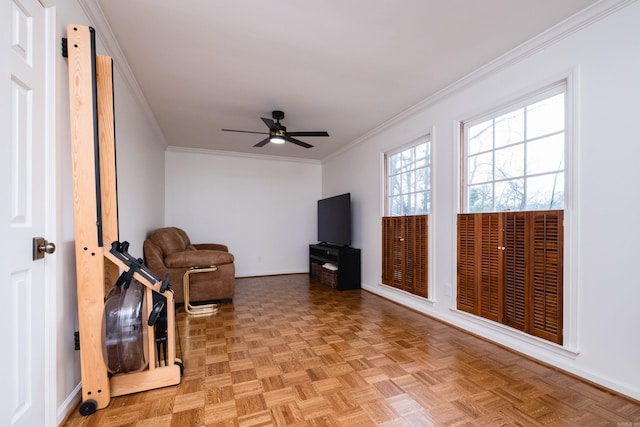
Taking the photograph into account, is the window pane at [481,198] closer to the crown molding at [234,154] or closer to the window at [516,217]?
the window at [516,217]

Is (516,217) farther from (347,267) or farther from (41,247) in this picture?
(41,247)

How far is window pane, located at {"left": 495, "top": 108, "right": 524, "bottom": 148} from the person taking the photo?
2.50 meters

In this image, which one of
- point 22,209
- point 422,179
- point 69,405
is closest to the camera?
point 22,209

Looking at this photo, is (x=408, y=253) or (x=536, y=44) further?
(x=408, y=253)

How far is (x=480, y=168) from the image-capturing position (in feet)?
9.35

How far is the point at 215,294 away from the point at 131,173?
173 centimetres

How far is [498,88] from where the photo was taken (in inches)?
102

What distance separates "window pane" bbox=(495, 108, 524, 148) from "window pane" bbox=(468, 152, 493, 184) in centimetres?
16

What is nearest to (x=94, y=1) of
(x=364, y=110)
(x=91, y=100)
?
(x=91, y=100)

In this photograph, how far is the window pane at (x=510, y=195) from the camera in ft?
8.10

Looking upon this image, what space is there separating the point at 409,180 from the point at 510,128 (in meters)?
1.37

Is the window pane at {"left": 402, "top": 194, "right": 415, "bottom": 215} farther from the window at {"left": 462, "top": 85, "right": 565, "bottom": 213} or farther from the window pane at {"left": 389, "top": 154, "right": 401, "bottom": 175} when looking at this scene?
the window at {"left": 462, "top": 85, "right": 565, "bottom": 213}

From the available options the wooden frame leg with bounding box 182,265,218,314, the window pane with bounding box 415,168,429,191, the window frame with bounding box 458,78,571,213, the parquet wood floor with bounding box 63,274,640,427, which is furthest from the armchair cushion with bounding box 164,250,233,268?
the window frame with bounding box 458,78,571,213

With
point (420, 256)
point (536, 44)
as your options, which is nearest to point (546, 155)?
point (536, 44)
